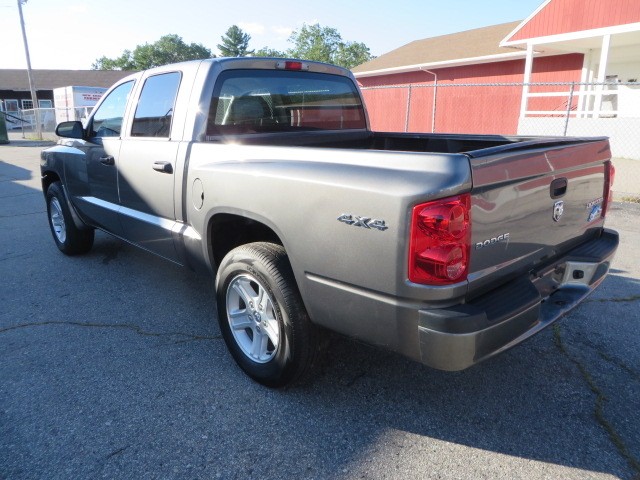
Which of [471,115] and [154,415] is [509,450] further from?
[471,115]

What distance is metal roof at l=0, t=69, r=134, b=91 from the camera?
49.5 metres

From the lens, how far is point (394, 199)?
202 centimetres

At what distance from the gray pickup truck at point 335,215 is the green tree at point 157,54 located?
87034 mm

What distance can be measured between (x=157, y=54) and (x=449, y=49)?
74.9 metres

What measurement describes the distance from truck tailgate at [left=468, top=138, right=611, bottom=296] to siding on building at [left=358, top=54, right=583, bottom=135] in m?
13.4

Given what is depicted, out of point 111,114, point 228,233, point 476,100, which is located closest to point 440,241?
point 228,233

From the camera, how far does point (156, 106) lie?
3.72 meters

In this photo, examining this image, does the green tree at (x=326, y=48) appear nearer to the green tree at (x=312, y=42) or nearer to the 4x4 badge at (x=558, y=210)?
the green tree at (x=312, y=42)

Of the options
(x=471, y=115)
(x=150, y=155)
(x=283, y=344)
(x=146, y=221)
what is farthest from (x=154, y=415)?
(x=471, y=115)

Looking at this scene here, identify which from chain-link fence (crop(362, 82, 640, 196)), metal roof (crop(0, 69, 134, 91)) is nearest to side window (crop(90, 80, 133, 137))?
chain-link fence (crop(362, 82, 640, 196))

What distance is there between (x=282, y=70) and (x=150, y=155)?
1.16 metres

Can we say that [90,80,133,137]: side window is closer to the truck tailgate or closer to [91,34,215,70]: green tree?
the truck tailgate

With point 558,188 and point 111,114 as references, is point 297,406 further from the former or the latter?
point 111,114

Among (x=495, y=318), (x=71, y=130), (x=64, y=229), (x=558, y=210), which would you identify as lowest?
(x=64, y=229)
